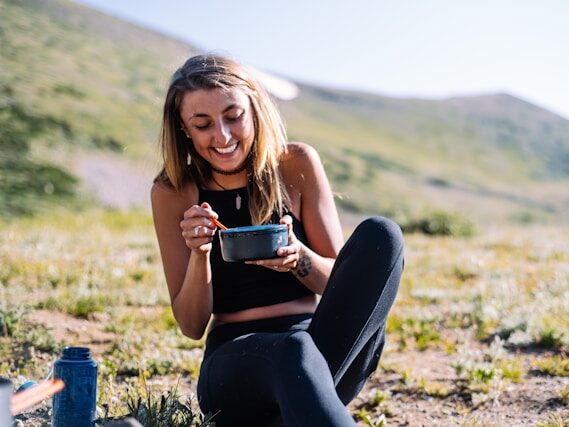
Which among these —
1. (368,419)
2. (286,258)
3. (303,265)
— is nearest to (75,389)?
(286,258)

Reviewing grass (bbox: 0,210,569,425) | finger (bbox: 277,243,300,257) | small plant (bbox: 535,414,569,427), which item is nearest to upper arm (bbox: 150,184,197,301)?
grass (bbox: 0,210,569,425)

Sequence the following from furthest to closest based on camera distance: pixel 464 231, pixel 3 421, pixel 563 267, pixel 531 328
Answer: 1. pixel 464 231
2. pixel 563 267
3. pixel 531 328
4. pixel 3 421

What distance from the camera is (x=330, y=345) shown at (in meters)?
3.16

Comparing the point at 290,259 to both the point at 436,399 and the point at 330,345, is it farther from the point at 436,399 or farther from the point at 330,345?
the point at 436,399

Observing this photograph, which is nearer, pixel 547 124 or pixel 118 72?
pixel 118 72

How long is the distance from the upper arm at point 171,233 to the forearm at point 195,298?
0.42ft

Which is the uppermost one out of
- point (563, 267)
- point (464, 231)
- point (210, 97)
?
point (210, 97)

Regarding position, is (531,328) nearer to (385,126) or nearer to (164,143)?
(164,143)

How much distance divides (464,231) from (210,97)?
41.9 ft

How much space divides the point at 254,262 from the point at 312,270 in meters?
0.42

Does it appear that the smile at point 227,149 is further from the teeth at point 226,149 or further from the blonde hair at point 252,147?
the blonde hair at point 252,147

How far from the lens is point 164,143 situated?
3.84 m

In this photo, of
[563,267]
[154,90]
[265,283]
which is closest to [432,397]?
[265,283]

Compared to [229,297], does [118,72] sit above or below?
below
